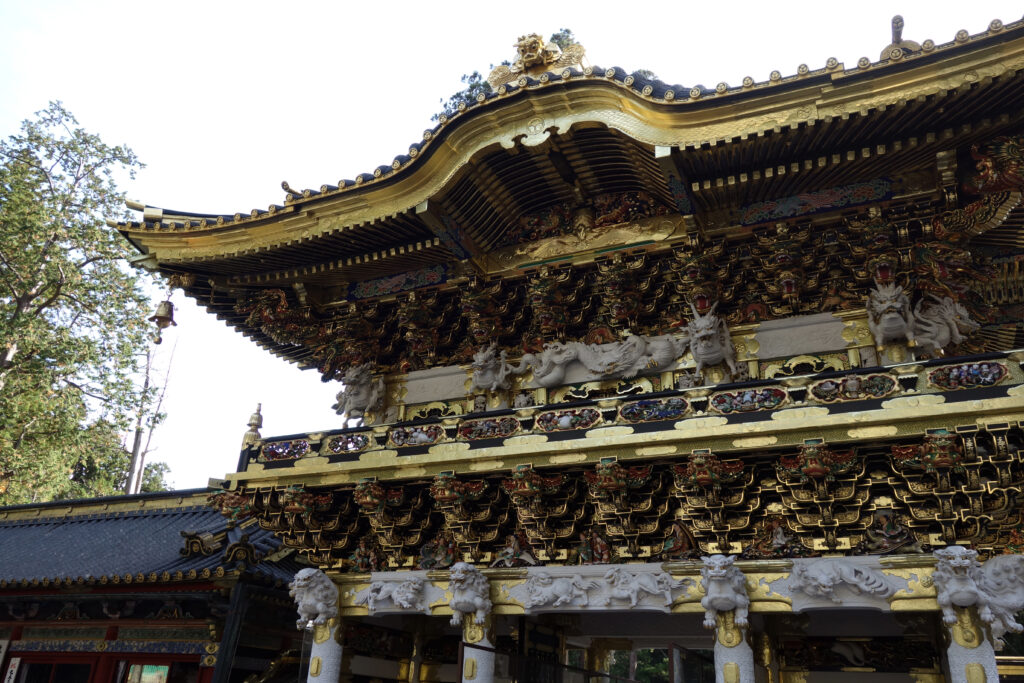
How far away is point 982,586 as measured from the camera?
6.86m

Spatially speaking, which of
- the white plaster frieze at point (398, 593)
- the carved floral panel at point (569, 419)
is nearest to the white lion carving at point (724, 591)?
the carved floral panel at point (569, 419)

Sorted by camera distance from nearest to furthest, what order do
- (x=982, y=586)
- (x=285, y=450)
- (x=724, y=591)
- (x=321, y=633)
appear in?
1. (x=982, y=586)
2. (x=724, y=591)
3. (x=321, y=633)
4. (x=285, y=450)

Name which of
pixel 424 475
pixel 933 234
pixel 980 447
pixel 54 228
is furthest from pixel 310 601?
pixel 54 228

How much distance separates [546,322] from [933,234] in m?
4.67

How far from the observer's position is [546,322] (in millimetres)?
10203

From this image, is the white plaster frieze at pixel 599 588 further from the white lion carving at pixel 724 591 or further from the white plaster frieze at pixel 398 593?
the white plaster frieze at pixel 398 593

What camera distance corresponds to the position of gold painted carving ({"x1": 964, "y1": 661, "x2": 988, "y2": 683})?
263 inches

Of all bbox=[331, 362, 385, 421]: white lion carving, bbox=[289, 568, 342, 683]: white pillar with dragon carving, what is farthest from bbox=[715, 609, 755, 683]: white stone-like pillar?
bbox=[331, 362, 385, 421]: white lion carving

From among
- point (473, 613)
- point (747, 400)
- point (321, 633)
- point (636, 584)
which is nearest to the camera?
point (747, 400)

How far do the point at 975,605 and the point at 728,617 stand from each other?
217cm

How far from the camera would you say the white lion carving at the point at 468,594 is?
337 inches

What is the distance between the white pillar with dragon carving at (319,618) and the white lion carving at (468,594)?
1.81 metres

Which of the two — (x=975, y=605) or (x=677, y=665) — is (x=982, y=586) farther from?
(x=677, y=665)

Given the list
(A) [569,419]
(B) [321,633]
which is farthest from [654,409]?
(B) [321,633]
